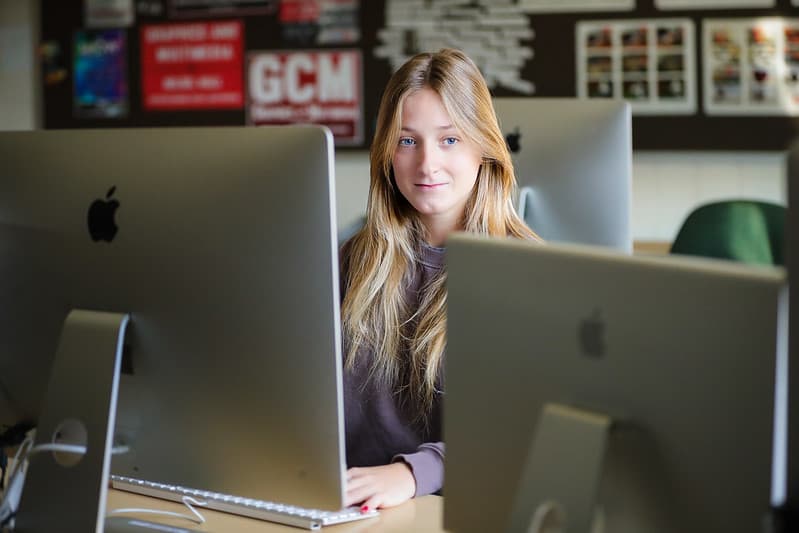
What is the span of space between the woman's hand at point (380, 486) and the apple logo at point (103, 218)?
1.47 feet

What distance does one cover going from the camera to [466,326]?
0.90 m

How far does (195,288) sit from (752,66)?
2.47 metres

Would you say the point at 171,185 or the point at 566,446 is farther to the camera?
the point at 171,185

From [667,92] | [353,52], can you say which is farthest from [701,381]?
[353,52]

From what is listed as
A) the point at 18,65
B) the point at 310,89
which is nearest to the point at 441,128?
the point at 310,89

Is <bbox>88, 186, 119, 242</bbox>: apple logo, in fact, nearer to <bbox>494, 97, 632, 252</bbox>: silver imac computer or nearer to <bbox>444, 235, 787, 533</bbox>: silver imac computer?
<bbox>444, 235, 787, 533</bbox>: silver imac computer

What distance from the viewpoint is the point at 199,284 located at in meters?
1.05

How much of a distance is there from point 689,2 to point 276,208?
2422mm

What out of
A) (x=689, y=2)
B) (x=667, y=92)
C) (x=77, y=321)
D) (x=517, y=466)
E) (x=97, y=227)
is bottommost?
(x=517, y=466)

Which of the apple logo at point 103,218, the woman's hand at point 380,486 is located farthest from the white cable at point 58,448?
the woman's hand at point 380,486

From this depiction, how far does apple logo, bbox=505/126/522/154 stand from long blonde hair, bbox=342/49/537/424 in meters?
→ 0.31

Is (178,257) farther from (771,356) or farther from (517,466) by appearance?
(771,356)

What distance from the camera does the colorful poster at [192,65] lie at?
3510mm

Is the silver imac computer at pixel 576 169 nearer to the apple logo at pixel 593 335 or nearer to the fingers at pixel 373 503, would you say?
Result: the fingers at pixel 373 503
